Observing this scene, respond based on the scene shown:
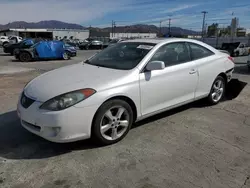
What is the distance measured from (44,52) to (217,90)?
14538 mm

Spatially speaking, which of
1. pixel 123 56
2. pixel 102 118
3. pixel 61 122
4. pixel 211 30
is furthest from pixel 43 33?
pixel 61 122

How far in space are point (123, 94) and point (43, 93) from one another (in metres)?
1.08

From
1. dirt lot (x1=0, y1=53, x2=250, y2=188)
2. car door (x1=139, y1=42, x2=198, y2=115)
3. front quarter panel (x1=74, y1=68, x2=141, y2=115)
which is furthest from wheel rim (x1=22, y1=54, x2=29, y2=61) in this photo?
front quarter panel (x1=74, y1=68, x2=141, y2=115)

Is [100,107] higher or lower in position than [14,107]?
higher

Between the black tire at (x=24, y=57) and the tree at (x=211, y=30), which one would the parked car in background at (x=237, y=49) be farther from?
the tree at (x=211, y=30)

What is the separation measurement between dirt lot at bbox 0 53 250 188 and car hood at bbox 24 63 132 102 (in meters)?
0.79

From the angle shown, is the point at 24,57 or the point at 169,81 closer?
the point at 169,81

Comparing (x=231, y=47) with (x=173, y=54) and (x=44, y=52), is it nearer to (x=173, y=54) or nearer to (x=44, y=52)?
(x=44, y=52)

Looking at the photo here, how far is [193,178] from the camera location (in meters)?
2.73

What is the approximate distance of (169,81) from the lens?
4047mm

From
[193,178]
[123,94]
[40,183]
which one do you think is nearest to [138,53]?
[123,94]

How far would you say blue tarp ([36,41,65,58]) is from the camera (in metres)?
17.1

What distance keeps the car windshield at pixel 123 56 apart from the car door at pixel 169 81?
210 millimetres

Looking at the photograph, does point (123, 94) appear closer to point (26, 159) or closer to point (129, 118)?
point (129, 118)
